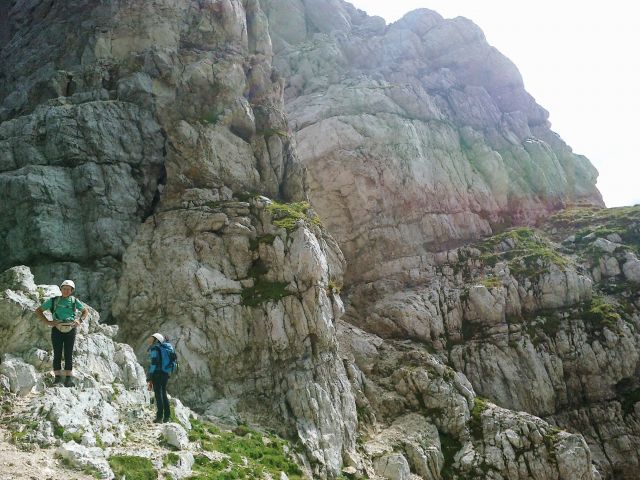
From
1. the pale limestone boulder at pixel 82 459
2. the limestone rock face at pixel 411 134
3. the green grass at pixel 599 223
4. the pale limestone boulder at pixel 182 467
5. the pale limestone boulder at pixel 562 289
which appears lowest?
the pale limestone boulder at pixel 182 467

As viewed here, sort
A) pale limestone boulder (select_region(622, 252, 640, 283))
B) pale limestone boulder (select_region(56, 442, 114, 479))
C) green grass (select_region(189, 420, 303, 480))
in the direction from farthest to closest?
pale limestone boulder (select_region(622, 252, 640, 283)) → green grass (select_region(189, 420, 303, 480)) → pale limestone boulder (select_region(56, 442, 114, 479))

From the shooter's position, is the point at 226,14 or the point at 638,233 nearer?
the point at 226,14

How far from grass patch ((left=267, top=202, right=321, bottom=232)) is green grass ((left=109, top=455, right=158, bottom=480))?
2568 cm

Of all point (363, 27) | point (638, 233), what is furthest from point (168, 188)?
point (363, 27)

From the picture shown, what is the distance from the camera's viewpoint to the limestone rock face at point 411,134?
2734 inches

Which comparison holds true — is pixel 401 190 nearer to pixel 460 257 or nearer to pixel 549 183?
pixel 460 257

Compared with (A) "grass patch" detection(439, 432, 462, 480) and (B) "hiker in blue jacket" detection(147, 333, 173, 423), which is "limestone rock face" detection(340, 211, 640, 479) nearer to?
(A) "grass patch" detection(439, 432, 462, 480)

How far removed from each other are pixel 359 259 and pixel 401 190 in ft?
36.4

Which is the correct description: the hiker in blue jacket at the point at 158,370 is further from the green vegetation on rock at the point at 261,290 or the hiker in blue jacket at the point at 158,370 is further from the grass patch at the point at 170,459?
the green vegetation on rock at the point at 261,290

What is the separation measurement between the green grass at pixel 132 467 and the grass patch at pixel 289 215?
2568cm

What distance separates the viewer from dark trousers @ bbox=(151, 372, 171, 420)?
72.8ft

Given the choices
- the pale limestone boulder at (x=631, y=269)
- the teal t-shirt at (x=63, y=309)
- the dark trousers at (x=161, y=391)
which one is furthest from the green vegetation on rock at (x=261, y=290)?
the pale limestone boulder at (x=631, y=269)

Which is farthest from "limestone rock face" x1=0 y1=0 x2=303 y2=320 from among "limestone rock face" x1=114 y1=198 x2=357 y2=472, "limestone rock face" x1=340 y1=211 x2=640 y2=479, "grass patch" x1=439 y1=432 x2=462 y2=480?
"grass patch" x1=439 y1=432 x2=462 y2=480

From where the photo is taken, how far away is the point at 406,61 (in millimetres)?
93250
